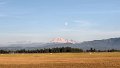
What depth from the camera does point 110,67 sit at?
52.9 m

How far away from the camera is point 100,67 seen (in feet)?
174

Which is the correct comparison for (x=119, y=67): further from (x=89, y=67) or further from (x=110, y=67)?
Answer: (x=89, y=67)

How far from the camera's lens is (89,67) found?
53562 millimetres

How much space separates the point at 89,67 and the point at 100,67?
1.80m

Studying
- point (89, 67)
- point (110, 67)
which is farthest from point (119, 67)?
point (89, 67)

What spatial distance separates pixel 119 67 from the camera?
52.4m

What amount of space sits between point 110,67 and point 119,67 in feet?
4.72

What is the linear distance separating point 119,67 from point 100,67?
3.03 m

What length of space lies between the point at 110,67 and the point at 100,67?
1.60 m

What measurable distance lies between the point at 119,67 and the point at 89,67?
190 inches
